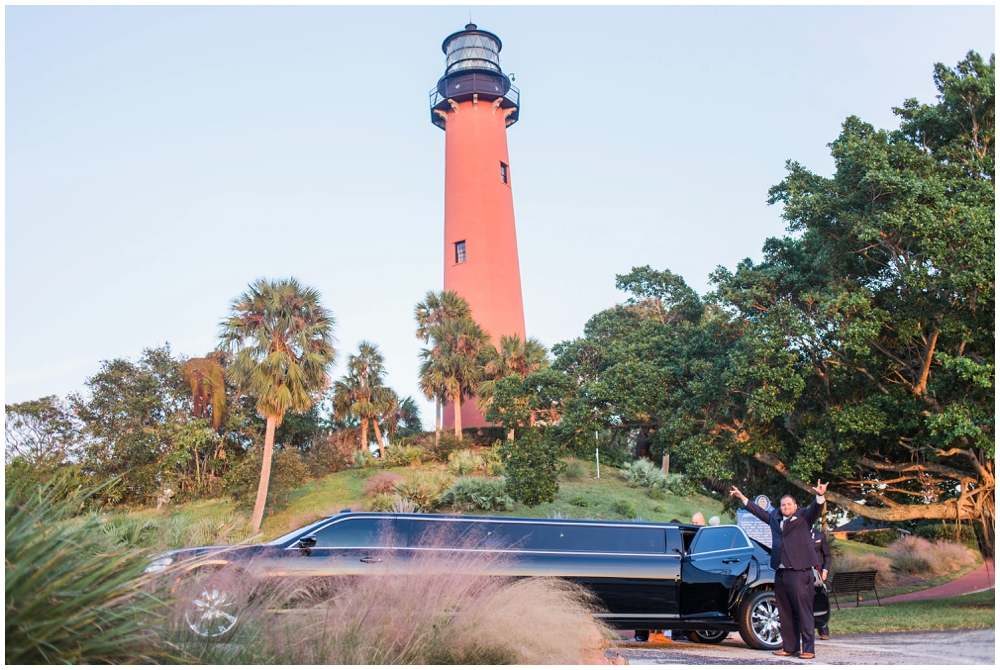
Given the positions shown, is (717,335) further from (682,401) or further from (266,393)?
(266,393)

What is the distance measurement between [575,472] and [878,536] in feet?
46.2

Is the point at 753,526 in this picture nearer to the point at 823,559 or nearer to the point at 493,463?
the point at 823,559

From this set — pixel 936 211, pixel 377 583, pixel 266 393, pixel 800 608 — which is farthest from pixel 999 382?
pixel 266 393

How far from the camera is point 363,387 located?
3938 centimetres

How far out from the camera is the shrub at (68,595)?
14.2ft

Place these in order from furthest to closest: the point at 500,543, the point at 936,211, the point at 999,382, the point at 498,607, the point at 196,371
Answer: the point at 196,371
the point at 936,211
the point at 999,382
the point at 500,543
the point at 498,607

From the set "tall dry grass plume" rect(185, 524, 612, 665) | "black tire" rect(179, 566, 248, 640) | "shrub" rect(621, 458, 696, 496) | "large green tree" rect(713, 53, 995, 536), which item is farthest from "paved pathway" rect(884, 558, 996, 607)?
"black tire" rect(179, 566, 248, 640)

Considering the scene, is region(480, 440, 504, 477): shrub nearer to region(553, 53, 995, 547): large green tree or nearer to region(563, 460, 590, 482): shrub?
region(563, 460, 590, 482): shrub

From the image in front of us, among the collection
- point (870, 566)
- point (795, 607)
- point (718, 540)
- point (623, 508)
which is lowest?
point (870, 566)

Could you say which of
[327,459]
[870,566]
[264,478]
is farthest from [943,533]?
[327,459]

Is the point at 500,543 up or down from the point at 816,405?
down

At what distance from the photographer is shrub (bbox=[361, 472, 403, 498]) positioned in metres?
27.6

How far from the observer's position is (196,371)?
1407 inches

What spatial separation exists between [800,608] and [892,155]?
8.73 metres
